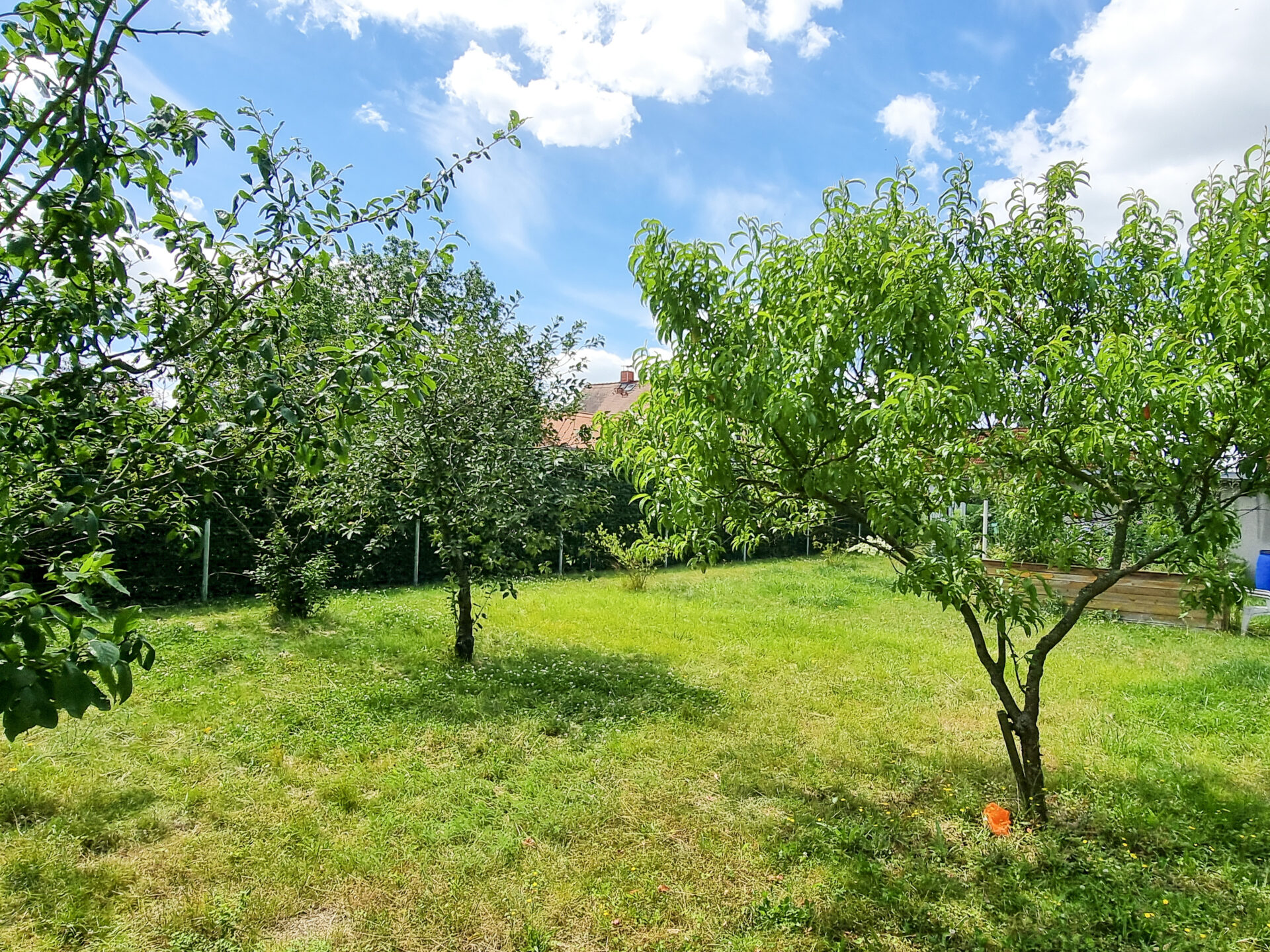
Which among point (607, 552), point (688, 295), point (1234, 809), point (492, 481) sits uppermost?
point (688, 295)

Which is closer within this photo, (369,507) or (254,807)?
(254,807)

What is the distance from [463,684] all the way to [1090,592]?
4200 millimetres

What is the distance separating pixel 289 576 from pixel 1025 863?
6.82 metres

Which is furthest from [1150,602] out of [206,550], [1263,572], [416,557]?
[206,550]

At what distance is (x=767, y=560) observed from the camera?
1549 cm

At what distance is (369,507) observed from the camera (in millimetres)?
5504

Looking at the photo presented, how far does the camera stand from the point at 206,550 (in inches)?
353

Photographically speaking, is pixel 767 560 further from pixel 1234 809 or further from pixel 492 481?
pixel 1234 809

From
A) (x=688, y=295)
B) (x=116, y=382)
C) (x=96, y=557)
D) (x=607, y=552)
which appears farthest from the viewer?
(x=607, y=552)

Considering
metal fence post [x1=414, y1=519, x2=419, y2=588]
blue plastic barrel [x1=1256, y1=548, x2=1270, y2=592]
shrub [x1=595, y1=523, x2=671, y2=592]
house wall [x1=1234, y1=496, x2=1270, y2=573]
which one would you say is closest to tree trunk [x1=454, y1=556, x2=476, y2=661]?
shrub [x1=595, y1=523, x2=671, y2=592]

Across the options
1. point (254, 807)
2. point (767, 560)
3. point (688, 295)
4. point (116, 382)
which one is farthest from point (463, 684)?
point (767, 560)

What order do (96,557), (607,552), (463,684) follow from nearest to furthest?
(96,557), (463,684), (607,552)

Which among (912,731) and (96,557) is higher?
(96,557)

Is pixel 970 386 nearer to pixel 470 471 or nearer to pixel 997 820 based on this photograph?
pixel 997 820
